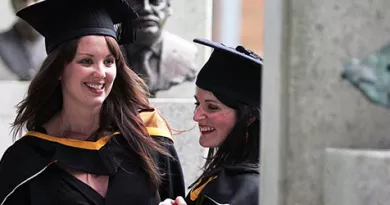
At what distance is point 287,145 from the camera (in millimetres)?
1634

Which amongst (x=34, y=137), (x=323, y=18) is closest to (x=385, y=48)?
(x=323, y=18)

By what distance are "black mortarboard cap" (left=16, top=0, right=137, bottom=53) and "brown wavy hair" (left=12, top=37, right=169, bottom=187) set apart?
57 millimetres

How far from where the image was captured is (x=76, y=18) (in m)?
3.12

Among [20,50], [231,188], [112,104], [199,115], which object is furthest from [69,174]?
[20,50]

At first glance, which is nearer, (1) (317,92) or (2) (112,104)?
(1) (317,92)

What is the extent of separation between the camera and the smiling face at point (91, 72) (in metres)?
2.95

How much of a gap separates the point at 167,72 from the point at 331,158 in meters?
3.34

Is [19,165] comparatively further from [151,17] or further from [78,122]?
[151,17]

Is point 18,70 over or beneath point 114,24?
beneath

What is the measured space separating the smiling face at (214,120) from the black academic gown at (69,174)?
0.26 m

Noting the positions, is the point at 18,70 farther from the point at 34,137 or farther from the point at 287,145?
the point at 287,145

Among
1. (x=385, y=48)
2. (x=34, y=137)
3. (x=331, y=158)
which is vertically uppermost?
(x=385, y=48)

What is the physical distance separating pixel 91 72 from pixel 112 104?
0.21 metres

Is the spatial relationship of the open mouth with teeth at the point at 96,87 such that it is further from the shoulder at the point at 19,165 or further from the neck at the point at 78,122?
the shoulder at the point at 19,165
